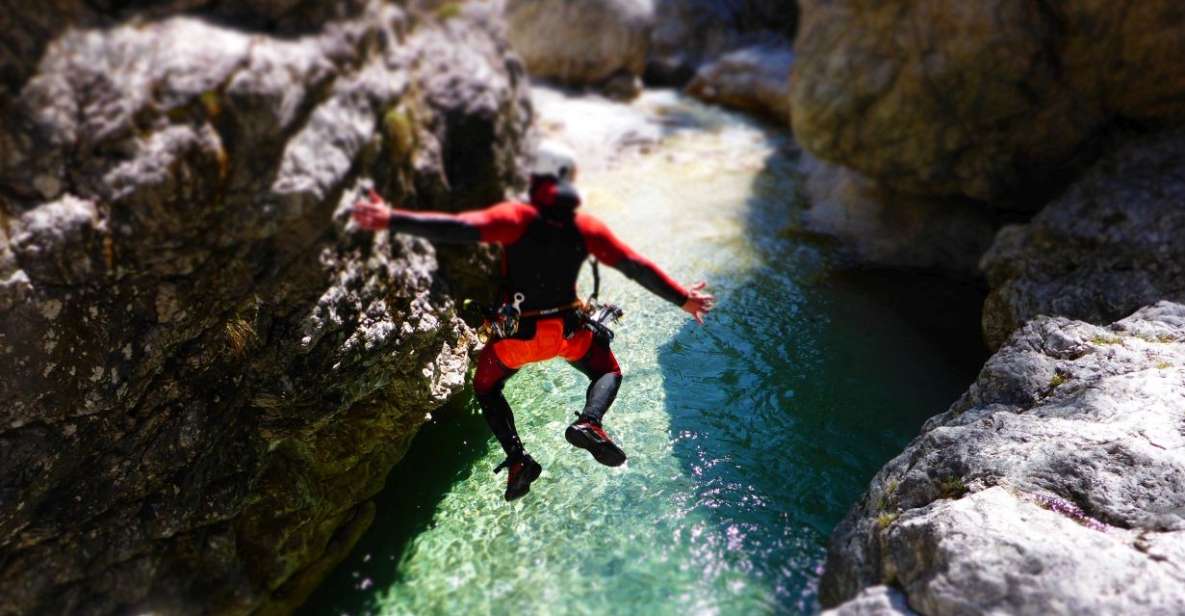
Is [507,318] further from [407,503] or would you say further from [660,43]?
[660,43]

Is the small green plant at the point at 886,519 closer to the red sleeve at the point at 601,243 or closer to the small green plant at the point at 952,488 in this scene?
the small green plant at the point at 952,488

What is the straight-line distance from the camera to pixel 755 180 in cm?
1144

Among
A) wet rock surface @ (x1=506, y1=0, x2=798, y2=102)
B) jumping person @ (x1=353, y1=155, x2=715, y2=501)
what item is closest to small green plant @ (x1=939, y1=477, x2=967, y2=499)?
jumping person @ (x1=353, y1=155, x2=715, y2=501)

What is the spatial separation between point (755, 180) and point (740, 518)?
7530 mm

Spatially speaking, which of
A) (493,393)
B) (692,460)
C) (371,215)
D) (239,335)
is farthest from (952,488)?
(239,335)

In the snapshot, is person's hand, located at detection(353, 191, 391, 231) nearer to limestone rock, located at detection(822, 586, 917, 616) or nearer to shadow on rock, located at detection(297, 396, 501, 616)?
shadow on rock, located at detection(297, 396, 501, 616)

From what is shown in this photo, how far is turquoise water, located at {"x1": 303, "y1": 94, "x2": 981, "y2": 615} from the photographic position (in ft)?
15.1

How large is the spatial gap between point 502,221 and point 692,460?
8.08 ft

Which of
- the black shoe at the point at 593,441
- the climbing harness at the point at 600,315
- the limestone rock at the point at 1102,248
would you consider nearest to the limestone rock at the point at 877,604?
the black shoe at the point at 593,441

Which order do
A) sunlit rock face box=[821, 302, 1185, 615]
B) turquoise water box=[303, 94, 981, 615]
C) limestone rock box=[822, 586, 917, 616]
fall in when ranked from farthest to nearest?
1. turquoise water box=[303, 94, 981, 615]
2. limestone rock box=[822, 586, 917, 616]
3. sunlit rock face box=[821, 302, 1185, 615]

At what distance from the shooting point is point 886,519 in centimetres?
417

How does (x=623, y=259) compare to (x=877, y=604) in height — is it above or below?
above

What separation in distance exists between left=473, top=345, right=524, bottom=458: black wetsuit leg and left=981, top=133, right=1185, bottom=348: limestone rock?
14.5 ft

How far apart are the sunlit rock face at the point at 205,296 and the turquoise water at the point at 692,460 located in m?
0.65
